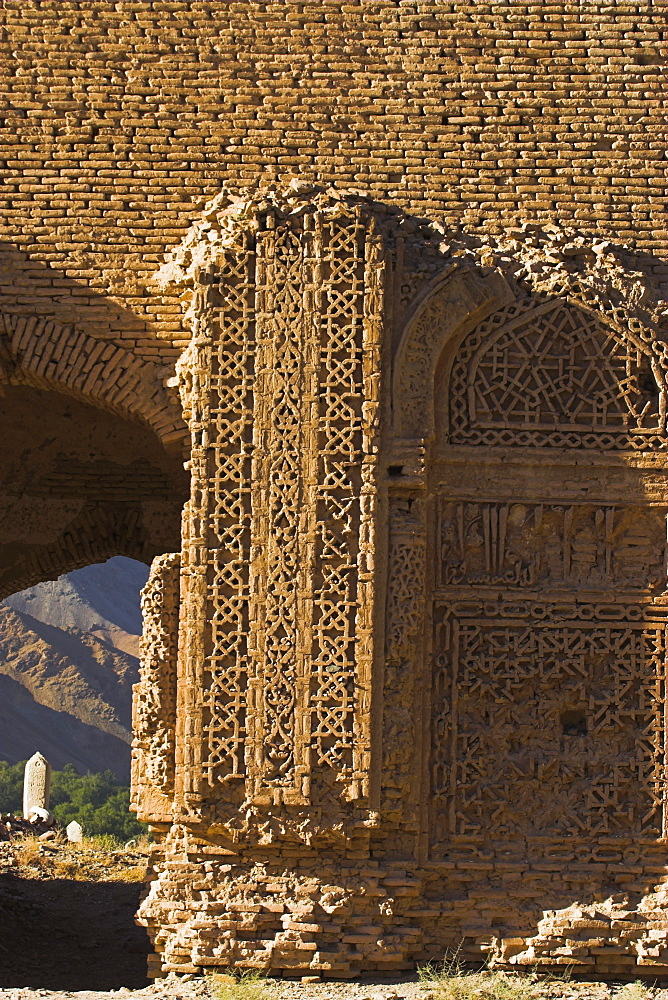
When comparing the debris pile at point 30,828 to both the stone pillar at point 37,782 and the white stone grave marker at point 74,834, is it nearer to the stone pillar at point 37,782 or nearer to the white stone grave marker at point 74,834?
the white stone grave marker at point 74,834

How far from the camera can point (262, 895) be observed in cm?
655

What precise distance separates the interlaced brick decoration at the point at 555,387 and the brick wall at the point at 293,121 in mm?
621

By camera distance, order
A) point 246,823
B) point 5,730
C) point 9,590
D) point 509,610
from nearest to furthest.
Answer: point 246,823 < point 509,610 < point 9,590 < point 5,730

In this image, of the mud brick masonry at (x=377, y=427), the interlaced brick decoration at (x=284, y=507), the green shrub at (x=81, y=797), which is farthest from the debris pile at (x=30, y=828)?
the green shrub at (x=81, y=797)

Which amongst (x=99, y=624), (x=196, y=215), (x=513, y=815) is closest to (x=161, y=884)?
(x=513, y=815)

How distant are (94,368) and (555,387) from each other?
8.85 ft

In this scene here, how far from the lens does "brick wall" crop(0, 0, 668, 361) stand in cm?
716

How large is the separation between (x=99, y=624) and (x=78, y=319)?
103ft

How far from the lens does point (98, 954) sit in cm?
855

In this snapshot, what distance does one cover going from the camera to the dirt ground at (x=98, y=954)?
6.25 m

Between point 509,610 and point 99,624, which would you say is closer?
point 509,610

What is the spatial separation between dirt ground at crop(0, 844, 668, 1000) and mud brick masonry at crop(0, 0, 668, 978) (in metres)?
0.20

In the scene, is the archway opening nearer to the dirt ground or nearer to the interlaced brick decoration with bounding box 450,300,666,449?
the dirt ground

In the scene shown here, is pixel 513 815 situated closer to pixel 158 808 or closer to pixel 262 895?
pixel 262 895
